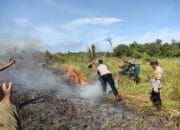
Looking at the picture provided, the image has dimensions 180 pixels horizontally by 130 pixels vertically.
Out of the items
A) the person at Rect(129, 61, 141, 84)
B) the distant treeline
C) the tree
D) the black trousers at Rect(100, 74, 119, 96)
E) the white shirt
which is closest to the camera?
the black trousers at Rect(100, 74, 119, 96)

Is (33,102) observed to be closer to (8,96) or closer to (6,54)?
(8,96)

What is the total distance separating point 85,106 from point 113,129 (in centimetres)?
331

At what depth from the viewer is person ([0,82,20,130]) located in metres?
3.29

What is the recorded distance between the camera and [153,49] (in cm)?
7494

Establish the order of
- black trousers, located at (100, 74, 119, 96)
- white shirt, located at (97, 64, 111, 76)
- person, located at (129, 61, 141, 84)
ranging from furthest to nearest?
person, located at (129, 61, 141, 84)
white shirt, located at (97, 64, 111, 76)
black trousers, located at (100, 74, 119, 96)

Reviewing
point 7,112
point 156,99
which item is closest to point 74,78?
point 156,99

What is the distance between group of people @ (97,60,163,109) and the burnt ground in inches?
29.7

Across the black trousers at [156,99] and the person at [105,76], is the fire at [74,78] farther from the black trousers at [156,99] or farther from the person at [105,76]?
the black trousers at [156,99]

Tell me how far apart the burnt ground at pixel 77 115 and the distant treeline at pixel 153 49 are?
54254 mm

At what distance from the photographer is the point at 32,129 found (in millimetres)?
9031

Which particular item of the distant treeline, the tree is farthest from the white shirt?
the tree

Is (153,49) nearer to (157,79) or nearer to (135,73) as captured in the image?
(135,73)

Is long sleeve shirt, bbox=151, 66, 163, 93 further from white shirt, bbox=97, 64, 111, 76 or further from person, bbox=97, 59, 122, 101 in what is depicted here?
white shirt, bbox=97, 64, 111, 76

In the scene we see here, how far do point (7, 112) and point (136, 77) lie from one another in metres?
15.4
